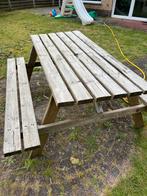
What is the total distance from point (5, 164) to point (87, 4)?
751cm

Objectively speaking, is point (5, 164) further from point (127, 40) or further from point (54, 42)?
point (127, 40)

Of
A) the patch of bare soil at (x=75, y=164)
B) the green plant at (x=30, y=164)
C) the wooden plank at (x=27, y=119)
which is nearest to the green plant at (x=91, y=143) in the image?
the patch of bare soil at (x=75, y=164)

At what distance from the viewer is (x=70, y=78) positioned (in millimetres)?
1408

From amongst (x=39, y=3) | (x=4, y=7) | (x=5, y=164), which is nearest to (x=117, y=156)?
(x=5, y=164)

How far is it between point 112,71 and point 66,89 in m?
0.51

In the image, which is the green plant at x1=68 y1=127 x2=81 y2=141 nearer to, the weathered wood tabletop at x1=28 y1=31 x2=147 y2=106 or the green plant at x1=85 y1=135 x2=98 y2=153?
the green plant at x1=85 y1=135 x2=98 y2=153

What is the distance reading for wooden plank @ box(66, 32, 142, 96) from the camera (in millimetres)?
1293

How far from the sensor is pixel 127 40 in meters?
4.66

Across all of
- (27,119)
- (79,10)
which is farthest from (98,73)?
(79,10)

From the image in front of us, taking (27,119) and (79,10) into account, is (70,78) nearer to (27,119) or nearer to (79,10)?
(27,119)

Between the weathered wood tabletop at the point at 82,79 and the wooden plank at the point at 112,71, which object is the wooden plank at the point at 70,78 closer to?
the weathered wood tabletop at the point at 82,79

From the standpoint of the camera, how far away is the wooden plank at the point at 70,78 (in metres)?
1.18

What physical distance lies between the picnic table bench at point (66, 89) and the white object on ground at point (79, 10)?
15.0ft

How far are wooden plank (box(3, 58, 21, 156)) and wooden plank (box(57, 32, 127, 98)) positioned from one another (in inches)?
28.5
